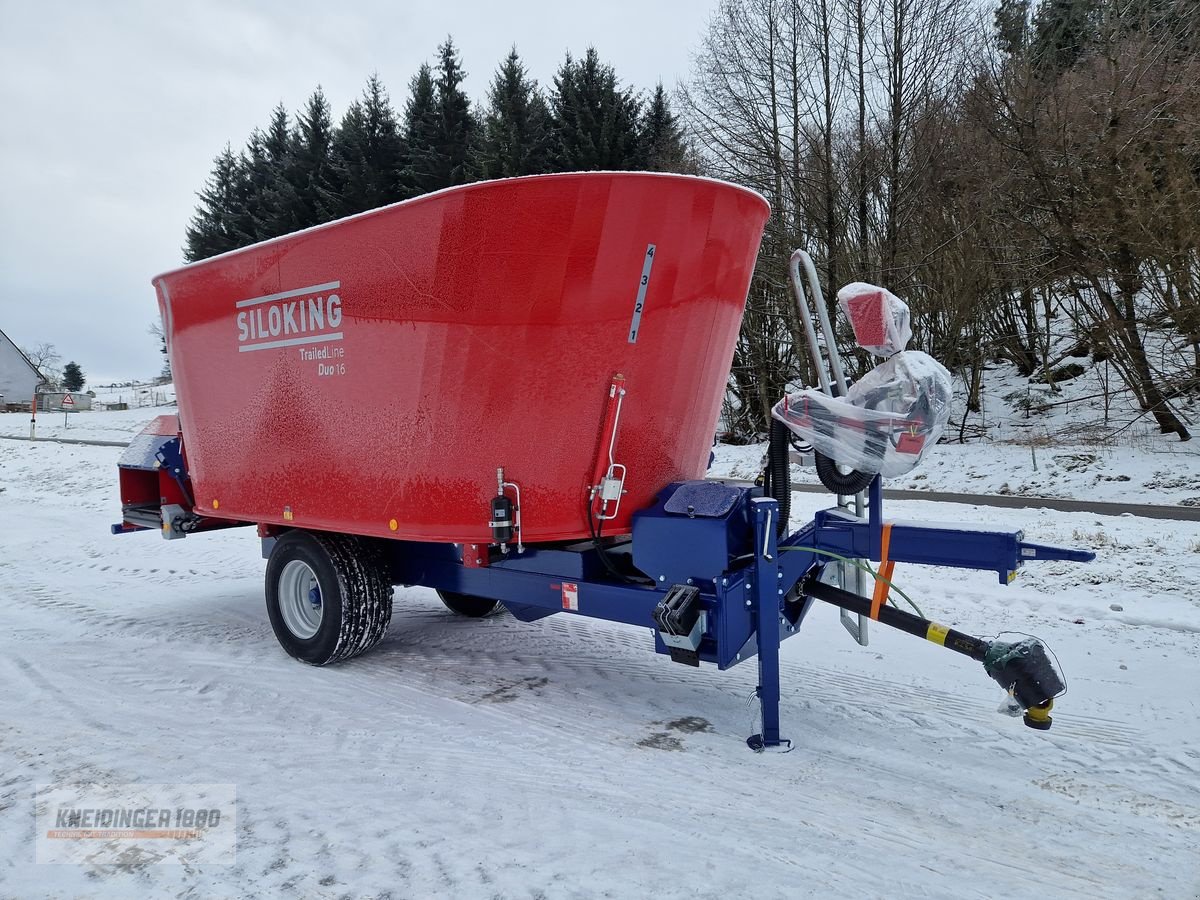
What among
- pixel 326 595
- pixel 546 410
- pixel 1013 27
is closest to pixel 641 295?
pixel 546 410

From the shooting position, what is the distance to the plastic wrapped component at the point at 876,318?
3730 millimetres

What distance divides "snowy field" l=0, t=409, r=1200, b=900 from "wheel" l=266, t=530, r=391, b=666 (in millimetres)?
169

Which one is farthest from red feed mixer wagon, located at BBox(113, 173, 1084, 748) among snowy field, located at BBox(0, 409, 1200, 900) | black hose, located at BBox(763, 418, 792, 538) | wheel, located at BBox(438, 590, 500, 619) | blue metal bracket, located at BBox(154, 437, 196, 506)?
blue metal bracket, located at BBox(154, 437, 196, 506)

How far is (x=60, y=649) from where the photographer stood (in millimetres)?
5223

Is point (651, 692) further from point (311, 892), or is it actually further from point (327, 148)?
point (327, 148)

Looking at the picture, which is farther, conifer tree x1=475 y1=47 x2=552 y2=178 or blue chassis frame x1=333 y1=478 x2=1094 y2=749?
conifer tree x1=475 y1=47 x2=552 y2=178

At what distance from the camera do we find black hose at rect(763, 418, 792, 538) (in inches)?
159

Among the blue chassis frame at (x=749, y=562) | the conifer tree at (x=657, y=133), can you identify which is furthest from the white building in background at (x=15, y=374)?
the blue chassis frame at (x=749, y=562)

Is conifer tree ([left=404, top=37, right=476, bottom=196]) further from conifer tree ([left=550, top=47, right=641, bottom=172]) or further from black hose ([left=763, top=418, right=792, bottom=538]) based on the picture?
black hose ([left=763, top=418, right=792, bottom=538])

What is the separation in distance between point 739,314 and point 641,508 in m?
1.22

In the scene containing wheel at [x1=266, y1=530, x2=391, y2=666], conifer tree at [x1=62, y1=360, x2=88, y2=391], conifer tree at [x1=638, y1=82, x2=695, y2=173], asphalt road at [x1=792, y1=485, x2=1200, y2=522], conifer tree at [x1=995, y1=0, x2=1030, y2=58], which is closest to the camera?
wheel at [x1=266, y1=530, x2=391, y2=666]

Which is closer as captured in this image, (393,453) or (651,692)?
(393,453)

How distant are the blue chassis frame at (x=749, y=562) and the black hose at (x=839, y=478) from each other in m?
0.09

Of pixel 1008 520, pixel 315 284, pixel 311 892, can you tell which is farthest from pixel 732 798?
pixel 1008 520
